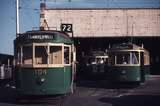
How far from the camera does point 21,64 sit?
18.2 meters

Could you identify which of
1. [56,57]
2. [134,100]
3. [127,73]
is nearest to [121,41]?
[127,73]

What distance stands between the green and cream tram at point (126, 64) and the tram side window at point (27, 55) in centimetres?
868

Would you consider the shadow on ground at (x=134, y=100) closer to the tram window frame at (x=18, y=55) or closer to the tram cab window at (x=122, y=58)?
the tram window frame at (x=18, y=55)

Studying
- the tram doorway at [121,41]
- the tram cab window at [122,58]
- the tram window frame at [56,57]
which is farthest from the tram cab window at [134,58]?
the tram doorway at [121,41]

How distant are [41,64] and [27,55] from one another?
73cm

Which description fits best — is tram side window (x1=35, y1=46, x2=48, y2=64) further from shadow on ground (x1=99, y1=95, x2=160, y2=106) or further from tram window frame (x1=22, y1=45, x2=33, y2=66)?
shadow on ground (x1=99, y1=95, x2=160, y2=106)

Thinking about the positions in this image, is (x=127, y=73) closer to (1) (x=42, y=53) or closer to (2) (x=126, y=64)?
(2) (x=126, y=64)

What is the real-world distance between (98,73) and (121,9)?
41.5ft

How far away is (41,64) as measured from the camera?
706 inches

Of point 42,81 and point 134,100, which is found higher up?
point 42,81

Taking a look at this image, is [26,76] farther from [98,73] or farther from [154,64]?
[154,64]

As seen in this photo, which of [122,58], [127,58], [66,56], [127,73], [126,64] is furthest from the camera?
[122,58]

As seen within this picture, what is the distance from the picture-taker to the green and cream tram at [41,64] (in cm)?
1791

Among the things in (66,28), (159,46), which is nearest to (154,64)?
(159,46)
